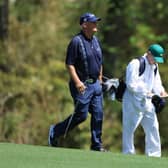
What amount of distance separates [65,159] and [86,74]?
2138 millimetres

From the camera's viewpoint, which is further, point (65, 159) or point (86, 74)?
point (86, 74)

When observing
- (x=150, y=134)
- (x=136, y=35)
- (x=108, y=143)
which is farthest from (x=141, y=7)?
(x=150, y=134)

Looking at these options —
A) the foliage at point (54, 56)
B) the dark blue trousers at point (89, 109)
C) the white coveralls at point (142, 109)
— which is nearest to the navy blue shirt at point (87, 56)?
the dark blue trousers at point (89, 109)

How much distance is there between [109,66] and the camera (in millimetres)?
36656

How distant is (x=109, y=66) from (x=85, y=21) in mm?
24653

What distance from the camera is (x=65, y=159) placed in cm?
1012

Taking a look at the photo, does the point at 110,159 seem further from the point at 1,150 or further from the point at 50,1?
the point at 50,1

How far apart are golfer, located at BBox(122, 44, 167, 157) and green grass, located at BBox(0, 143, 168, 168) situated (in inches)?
64.7

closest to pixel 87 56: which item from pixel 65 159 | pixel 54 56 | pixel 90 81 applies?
pixel 90 81

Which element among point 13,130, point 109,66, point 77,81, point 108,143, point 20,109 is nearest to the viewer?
point 77,81

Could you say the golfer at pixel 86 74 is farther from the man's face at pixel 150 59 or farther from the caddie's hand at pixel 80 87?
the man's face at pixel 150 59

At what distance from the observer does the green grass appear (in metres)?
9.66

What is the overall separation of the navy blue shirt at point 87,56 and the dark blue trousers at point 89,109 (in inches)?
6.5

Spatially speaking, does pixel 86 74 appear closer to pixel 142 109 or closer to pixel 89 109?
pixel 89 109
